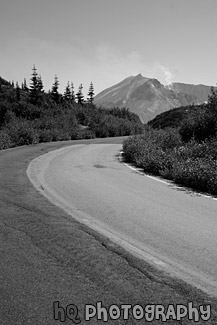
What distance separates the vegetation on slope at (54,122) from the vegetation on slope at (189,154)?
442 inches

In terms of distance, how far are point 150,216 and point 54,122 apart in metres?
33.1

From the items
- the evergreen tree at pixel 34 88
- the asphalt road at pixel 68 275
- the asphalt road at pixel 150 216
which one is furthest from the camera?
the evergreen tree at pixel 34 88

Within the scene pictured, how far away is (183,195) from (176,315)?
18.0ft

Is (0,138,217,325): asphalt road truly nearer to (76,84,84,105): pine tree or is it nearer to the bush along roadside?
the bush along roadside

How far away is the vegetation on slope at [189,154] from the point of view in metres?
9.62

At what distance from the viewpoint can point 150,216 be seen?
6.09m

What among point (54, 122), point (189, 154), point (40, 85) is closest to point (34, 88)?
point (40, 85)

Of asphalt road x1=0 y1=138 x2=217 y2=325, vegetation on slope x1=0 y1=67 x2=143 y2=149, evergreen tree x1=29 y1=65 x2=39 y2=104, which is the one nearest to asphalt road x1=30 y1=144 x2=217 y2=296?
asphalt road x1=0 y1=138 x2=217 y2=325

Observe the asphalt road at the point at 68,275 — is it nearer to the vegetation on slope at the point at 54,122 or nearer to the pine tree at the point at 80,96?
the vegetation on slope at the point at 54,122

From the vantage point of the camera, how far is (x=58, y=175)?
10773 mm

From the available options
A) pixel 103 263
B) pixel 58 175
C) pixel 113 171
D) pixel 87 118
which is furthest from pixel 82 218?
pixel 87 118

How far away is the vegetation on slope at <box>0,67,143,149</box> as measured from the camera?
1061 inches

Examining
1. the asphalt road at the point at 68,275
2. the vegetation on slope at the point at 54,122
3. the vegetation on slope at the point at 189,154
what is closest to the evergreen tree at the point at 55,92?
the vegetation on slope at the point at 54,122

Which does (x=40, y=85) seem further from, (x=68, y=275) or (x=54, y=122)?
(x=68, y=275)
